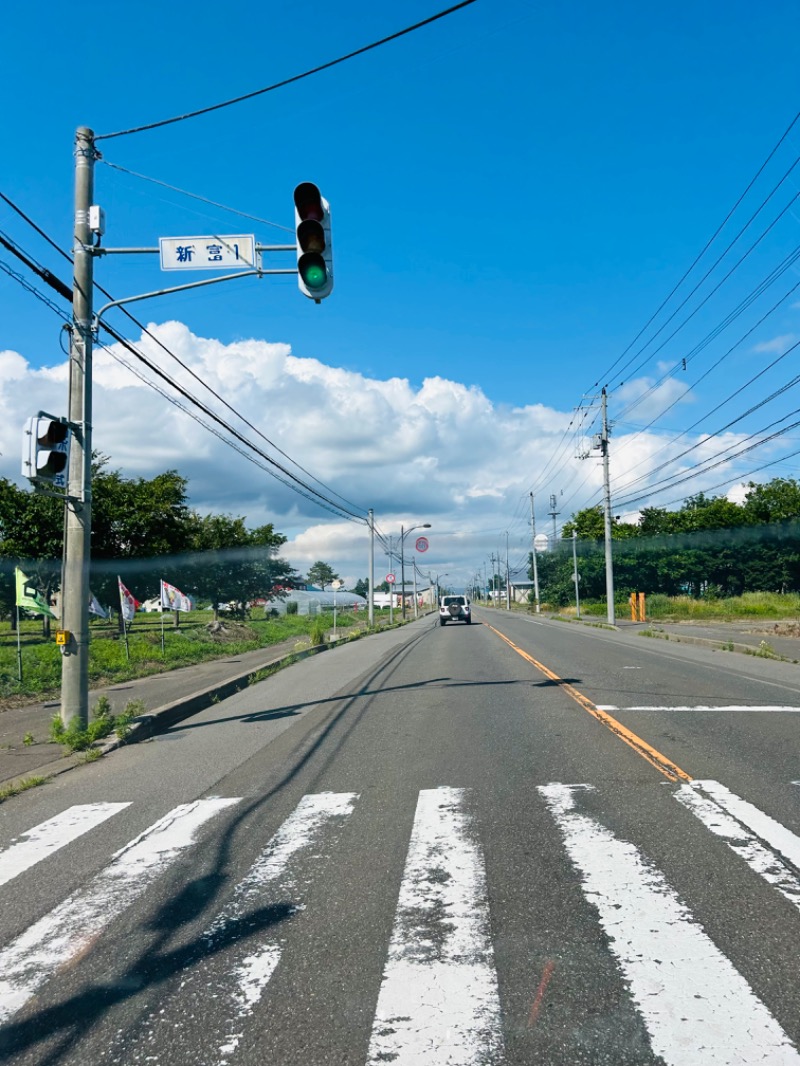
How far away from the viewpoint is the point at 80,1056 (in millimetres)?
3248

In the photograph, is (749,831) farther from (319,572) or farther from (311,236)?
(319,572)

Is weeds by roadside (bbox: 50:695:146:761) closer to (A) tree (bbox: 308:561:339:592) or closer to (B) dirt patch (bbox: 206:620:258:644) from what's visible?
(B) dirt patch (bbox: 206:620:258:644)

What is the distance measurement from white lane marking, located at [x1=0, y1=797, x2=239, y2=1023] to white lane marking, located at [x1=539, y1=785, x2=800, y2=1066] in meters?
2.68

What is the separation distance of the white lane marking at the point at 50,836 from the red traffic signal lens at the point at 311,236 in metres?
5.55

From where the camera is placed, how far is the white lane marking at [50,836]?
583 centimetres

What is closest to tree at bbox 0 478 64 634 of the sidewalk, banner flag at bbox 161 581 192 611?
banner flag at bbox 161 581 192 611

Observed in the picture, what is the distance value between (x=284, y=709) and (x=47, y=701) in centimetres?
493

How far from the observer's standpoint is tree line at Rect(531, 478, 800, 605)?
2968 inches

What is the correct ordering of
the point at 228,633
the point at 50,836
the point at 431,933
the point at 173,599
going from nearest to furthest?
the point at 431,933 < the point at 50,836 < the point at 173,599 < the point at 228,633

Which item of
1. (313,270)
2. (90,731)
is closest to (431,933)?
(313,270)

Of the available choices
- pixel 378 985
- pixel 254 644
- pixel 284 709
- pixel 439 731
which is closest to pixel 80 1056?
pixel 378 985

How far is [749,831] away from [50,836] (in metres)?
5.17

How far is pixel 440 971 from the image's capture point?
12.6ft

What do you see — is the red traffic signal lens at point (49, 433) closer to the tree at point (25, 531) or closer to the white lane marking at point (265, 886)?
the white lane marking at point (265, 886)
